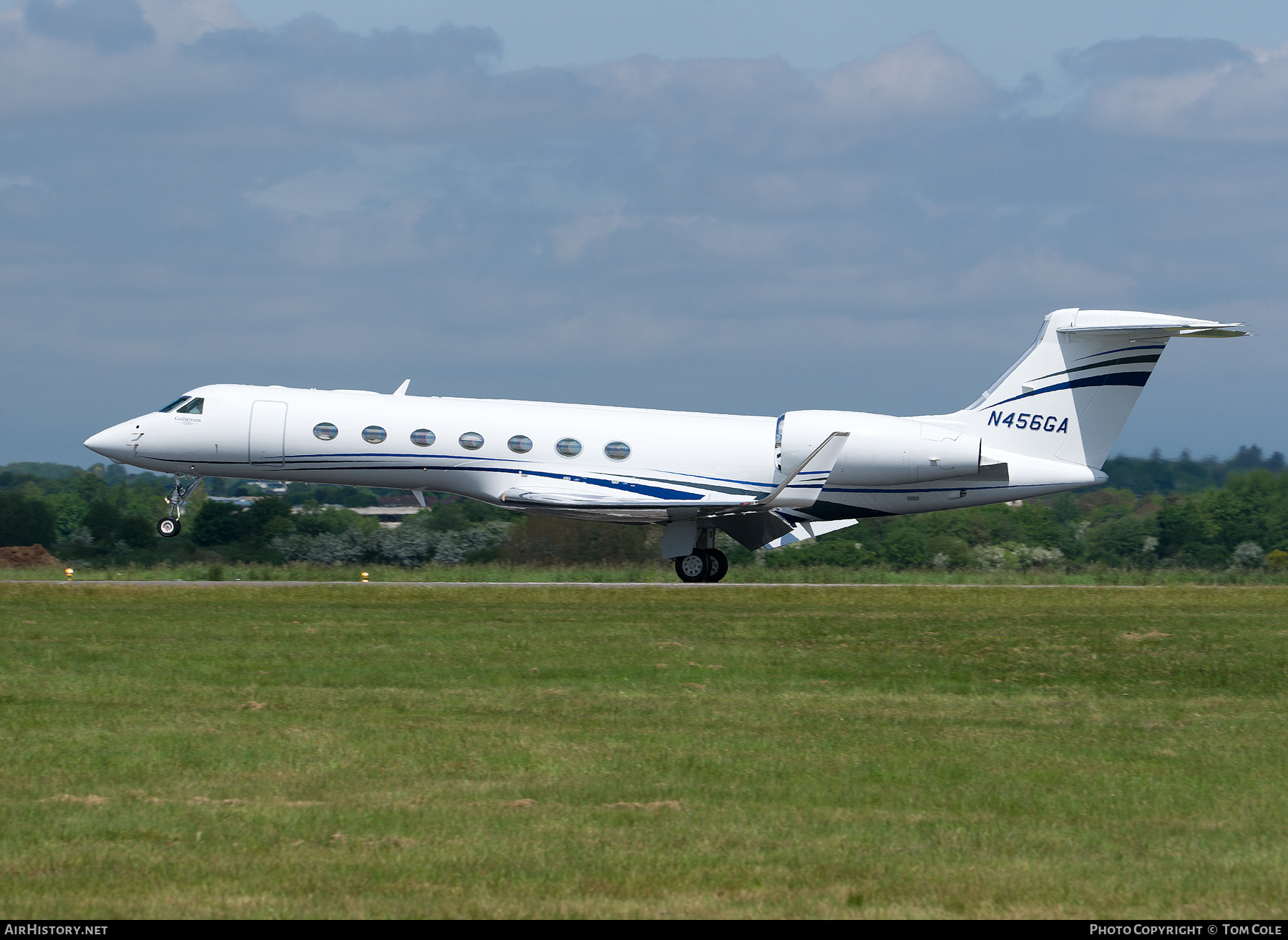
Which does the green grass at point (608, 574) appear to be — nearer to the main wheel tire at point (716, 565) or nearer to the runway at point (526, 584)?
the main wheel tire at point (716, 565)

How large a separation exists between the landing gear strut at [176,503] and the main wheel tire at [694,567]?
33.7ft

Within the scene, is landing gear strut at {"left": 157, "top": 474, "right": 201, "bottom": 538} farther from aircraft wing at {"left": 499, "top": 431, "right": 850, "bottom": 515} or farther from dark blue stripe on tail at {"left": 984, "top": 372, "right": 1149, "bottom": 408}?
dark blue stripe on tail at {"left": 984, "top": 372, "right": 1149, "bottom": 408}

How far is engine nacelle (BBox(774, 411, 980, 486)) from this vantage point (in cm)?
2603

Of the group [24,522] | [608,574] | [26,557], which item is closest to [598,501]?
[608,574]

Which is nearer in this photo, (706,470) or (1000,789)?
(1000,789)

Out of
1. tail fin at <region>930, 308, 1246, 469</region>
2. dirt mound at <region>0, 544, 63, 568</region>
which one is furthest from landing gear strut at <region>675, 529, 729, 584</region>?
dirt mound at <region>0, 544, 63, 568</region>

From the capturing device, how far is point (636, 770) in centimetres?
966

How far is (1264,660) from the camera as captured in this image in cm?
1545

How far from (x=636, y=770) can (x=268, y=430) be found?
732 inches

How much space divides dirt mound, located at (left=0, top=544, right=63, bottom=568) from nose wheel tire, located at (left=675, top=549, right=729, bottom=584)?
51.0 feet

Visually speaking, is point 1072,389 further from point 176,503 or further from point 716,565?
point 176,503

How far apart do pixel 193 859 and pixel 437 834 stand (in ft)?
4.55

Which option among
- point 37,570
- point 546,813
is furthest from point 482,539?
point 546,813
